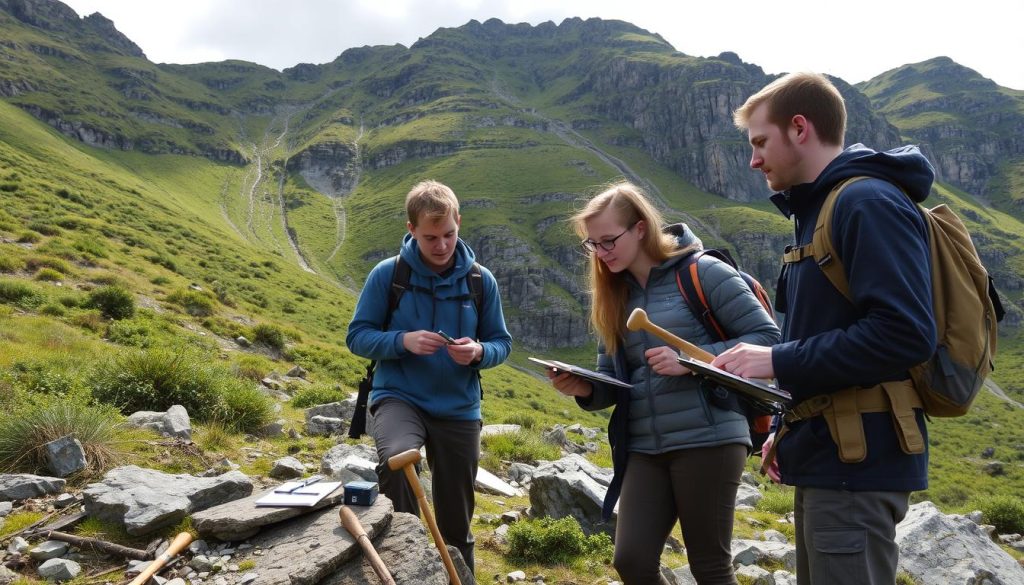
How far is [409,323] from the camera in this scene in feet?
15.3

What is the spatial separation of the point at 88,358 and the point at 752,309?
11.5 metres

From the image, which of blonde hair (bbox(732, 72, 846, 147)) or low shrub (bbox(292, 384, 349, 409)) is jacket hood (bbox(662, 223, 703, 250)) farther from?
low shrub (bbox(292, 384, 349, 409))

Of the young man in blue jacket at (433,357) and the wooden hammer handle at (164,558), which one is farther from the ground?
the young man in blue jacket at (433,357)

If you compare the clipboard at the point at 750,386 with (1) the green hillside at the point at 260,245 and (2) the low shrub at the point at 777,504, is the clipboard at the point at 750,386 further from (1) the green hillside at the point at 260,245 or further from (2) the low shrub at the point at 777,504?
(2) the low shrub at the point at 777,504

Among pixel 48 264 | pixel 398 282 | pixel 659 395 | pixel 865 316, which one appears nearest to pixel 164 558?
pixel 398 282

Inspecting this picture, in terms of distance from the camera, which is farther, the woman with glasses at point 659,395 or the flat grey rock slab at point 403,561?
the flat grey rock slab at point 403,561

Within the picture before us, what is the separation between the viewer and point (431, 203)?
4.49m

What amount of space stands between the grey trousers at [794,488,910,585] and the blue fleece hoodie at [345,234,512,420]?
2666 mm

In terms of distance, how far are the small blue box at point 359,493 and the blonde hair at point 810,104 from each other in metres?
3.47

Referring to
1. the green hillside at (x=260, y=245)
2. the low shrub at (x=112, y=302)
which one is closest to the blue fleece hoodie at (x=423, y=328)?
the green hillside at (x=260, y=245)

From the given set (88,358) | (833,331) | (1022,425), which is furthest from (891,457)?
(1022,425)

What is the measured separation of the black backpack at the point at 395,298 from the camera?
4.68m

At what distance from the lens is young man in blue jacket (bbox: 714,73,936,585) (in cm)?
225

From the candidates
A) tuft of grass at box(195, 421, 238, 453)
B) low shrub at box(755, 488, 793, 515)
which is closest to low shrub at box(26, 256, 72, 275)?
tuft of grass at box(195, 421, 238, 453)
